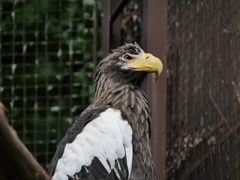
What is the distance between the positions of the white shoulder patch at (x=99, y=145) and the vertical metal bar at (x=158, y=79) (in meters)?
0.51

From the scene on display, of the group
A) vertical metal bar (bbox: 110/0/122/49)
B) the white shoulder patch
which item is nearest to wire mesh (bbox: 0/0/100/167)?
vertical metal bar (bbox: 110/0/122/49)

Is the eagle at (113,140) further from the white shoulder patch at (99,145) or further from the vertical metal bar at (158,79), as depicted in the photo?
the vertical metal bar at (158,79)

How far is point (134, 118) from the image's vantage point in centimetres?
387

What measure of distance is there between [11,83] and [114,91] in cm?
314

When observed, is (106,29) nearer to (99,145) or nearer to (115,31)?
(115,31)

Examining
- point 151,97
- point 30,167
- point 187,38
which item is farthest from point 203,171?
point 30,167

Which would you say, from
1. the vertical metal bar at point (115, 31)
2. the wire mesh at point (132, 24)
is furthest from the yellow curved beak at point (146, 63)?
the wire mesh at point (132, 24)

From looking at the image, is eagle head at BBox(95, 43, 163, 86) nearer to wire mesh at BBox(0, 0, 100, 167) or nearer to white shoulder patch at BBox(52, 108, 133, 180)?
white shoulder patch at BBox(52, 108, 133, 180)

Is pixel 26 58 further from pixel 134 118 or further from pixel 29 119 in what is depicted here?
pixel 134 118

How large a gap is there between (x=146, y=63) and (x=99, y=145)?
65 cm

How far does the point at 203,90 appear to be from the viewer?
424 cm

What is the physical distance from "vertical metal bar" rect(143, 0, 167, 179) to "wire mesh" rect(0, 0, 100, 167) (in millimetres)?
2371

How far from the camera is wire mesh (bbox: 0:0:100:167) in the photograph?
6.64 meters

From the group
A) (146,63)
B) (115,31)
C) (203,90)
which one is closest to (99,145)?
(146,63)
